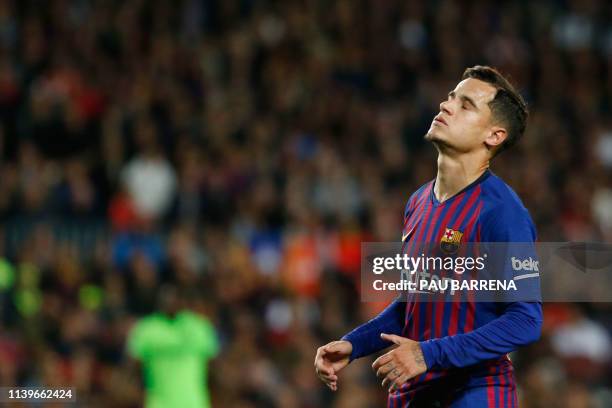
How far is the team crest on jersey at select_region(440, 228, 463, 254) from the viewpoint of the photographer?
4188mm

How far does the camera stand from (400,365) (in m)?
3.84

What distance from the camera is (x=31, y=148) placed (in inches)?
432

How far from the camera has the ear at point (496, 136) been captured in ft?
14.3

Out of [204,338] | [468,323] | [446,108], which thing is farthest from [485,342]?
[204,338]

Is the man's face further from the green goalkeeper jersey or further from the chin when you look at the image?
the green goalkeeper jersey

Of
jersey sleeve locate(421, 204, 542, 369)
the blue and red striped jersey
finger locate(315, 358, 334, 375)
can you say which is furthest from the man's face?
finger locate(315, 358, 334, 375)

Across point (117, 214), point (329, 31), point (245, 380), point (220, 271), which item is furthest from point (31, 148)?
point (329, 31)

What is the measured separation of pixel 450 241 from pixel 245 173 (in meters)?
7.52

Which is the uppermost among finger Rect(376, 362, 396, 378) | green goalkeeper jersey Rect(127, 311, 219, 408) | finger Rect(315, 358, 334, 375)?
green goalkeeper jersey Rect(127, 311, 219, 408)

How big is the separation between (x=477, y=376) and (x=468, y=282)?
35cm

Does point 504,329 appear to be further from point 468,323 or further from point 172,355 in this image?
point 172,355

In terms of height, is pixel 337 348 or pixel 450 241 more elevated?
pixel 450 241

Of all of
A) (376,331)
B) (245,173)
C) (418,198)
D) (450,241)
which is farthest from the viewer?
(245,173)

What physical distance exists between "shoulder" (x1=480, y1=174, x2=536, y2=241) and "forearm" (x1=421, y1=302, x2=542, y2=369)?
0.88 ft
